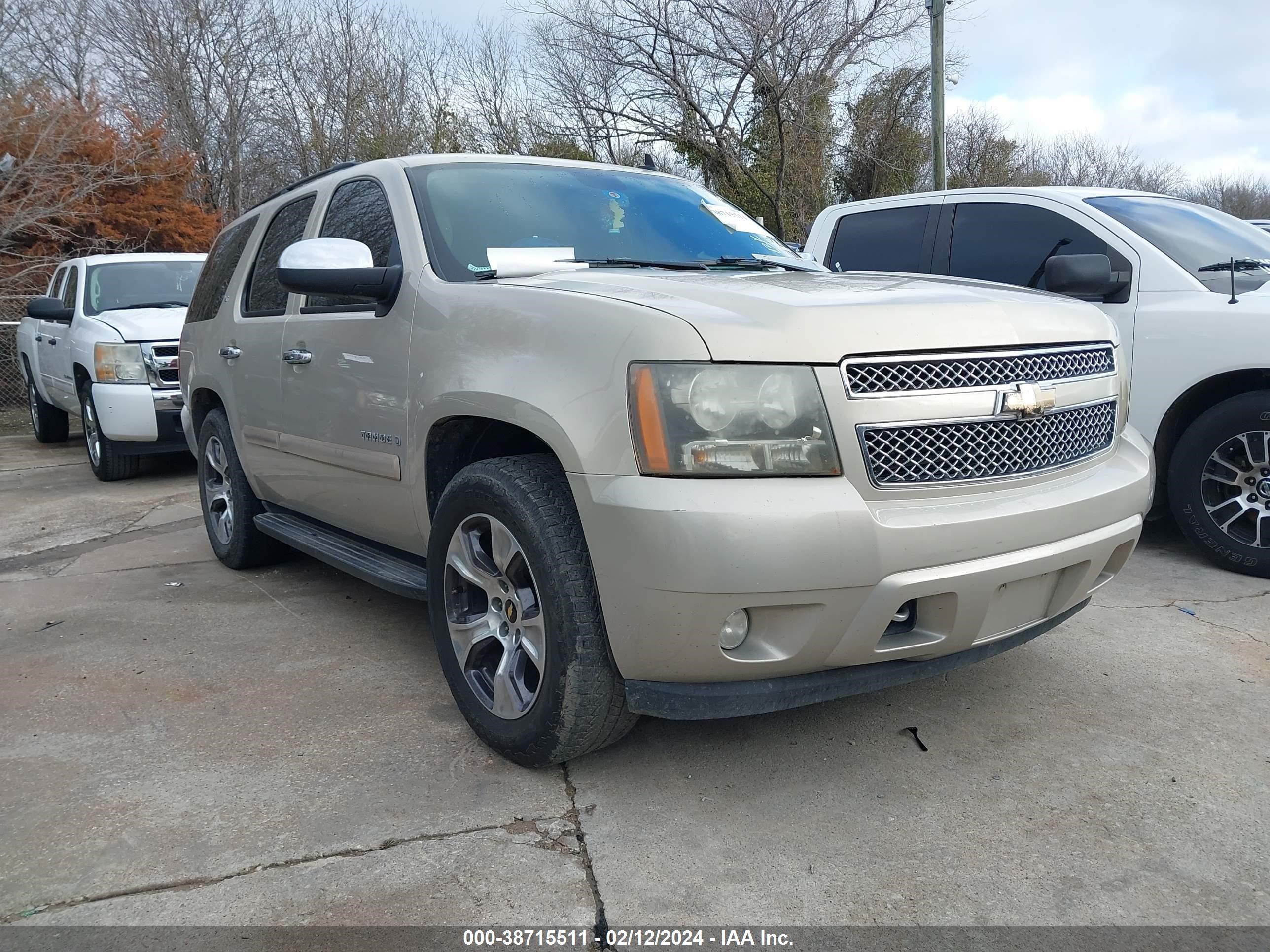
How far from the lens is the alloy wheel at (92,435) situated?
25.7 ft

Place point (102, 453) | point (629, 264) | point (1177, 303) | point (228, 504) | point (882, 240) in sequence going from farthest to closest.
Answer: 1. point (102, 453)
2. point (882, 240)
3. point (228, 504)
4. point (1177, 303)
5. point (629, 264)

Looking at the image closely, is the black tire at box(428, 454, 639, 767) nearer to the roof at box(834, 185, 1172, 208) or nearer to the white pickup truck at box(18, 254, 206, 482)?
the roof at box(834, 185, 1172, 208)

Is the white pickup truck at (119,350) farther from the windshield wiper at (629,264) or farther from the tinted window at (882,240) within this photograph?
the windshield wiper at (629,264)

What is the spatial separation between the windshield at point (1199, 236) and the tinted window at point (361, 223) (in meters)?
3.60

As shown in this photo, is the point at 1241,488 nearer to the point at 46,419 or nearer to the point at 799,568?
the point at 799,568

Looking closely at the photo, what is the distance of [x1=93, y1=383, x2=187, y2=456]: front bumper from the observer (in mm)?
7492

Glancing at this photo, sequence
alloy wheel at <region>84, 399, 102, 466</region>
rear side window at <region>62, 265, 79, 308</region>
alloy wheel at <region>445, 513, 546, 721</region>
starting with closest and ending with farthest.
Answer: alloy wheel at <region>445, 513, 546, 721</region>, alloy wheel at <region>84, 399, 102, 466</region>, rear side window at <region>62, 265, 79, 308</region>

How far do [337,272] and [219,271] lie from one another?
2292mm

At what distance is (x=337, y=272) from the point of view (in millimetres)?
3129

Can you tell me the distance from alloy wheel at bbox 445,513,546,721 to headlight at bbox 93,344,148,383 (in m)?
5.71

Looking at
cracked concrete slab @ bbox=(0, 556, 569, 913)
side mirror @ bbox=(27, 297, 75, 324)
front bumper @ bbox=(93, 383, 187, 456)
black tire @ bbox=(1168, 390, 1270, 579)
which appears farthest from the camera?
side mirror @ bbox=(27, 297, 75, 324)

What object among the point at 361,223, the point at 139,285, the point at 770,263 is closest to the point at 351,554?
the point at 361,223

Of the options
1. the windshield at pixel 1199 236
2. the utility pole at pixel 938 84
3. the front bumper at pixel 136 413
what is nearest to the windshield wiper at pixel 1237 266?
the windshield at pixel 1199 236

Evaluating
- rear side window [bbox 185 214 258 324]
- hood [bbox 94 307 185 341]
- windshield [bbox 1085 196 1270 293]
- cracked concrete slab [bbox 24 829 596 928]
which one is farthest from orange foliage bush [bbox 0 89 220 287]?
cracked concrete slab [bbox 24 829 596 928]
